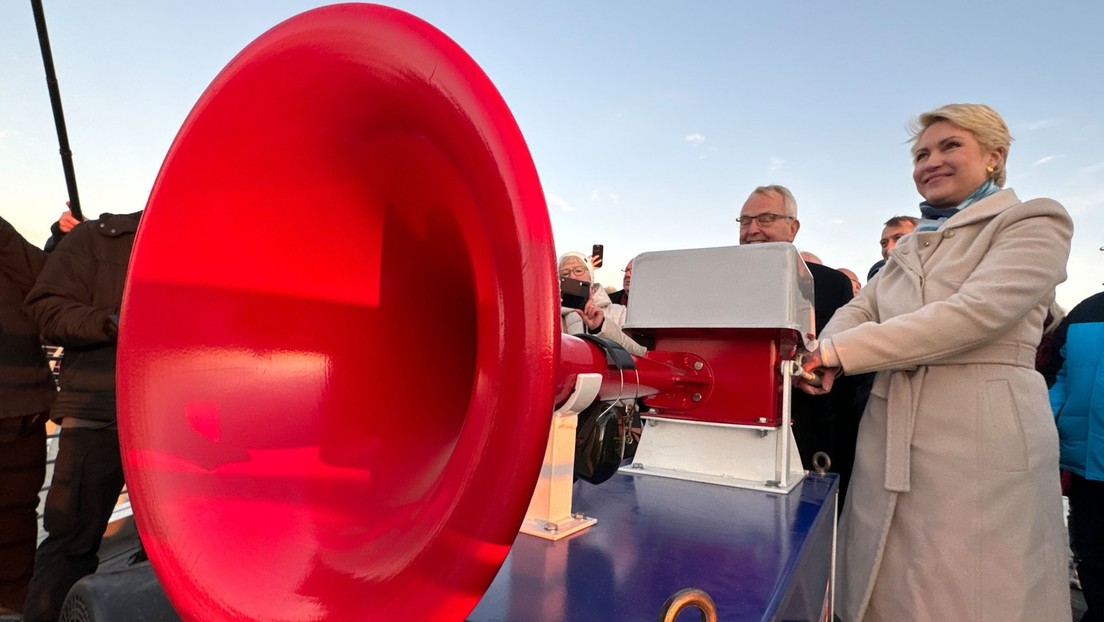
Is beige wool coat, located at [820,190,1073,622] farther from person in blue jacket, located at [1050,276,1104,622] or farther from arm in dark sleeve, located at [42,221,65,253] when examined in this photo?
arm in dark sleeve, located at [42,221,65,253]

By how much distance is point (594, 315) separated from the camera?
1927 mm

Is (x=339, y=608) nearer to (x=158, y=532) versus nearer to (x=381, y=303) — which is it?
(x=158, y=532)

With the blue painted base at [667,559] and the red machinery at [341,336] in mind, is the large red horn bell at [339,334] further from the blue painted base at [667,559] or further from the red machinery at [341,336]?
the blue painted base at [667,559]

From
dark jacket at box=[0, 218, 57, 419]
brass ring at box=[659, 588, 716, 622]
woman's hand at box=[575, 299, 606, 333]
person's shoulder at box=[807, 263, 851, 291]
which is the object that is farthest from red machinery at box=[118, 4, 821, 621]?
dark jacket at box=[0, 218, 57, 419]

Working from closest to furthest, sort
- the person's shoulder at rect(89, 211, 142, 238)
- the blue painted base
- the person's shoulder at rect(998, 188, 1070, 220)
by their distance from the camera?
1. the blue painted base
2. the person's shoulder at rect(998, 188, 1070, 220)
3. the person's shoulder at rect(89, 211, 142, 238)

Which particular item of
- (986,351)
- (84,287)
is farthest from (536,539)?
(84,287)

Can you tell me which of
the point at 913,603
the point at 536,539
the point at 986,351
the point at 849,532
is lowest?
the point at 913,603

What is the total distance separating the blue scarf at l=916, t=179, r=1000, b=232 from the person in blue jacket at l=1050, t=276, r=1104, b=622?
4.67 feet

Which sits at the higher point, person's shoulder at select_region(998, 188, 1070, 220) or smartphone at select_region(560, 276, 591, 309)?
person's shoulder at select_region(998, 188, 1070, 220)

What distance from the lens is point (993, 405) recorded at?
53.0 inches

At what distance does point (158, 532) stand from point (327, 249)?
1.07 ft

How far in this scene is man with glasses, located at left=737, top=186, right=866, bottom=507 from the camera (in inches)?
84.0

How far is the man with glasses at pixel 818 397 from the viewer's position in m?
2.13

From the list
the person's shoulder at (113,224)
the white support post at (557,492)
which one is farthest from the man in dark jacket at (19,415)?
the white support post at (557,492)
